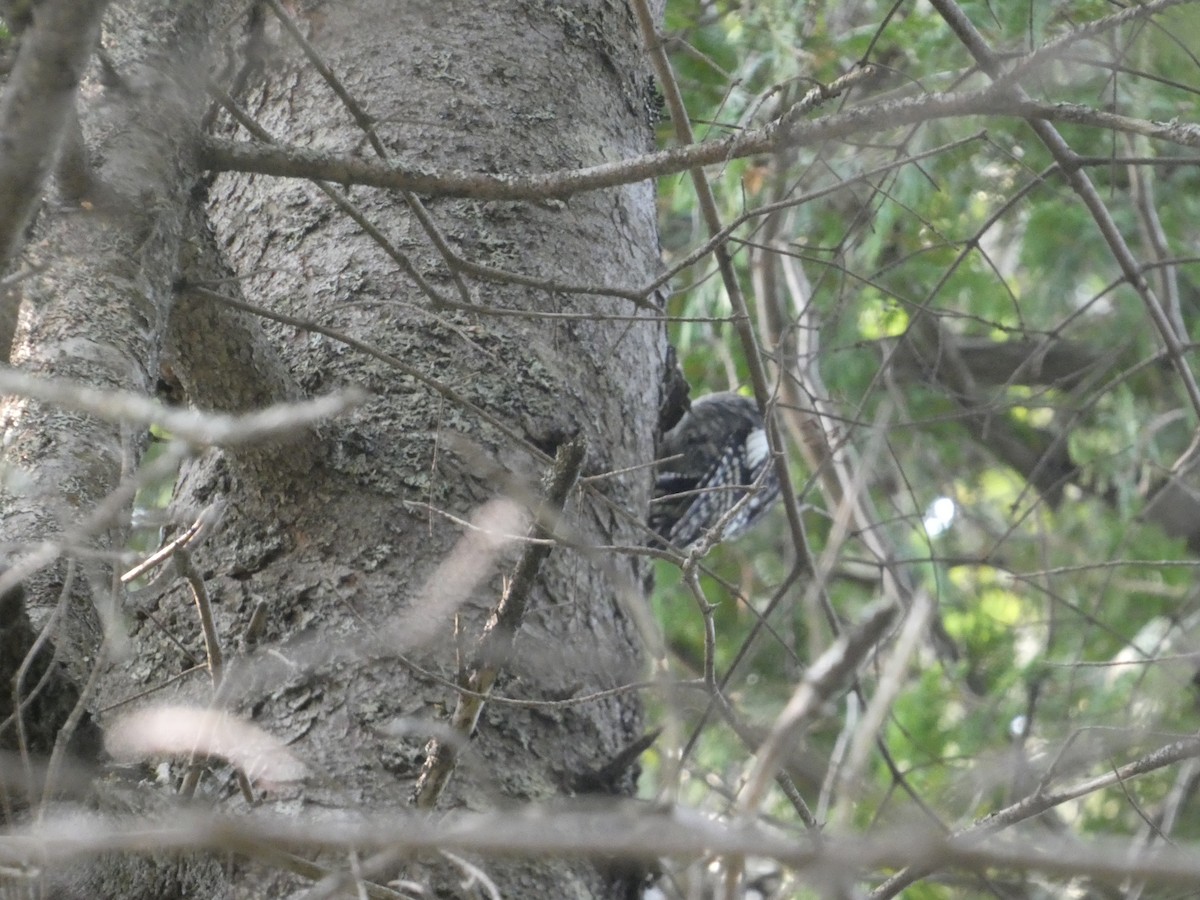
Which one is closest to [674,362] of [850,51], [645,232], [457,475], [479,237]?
[645,232]

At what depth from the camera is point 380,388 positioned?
6.45ft

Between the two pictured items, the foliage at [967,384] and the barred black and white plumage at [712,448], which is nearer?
the foliage at [967,384]

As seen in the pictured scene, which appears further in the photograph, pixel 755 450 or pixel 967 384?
pixel 755 450

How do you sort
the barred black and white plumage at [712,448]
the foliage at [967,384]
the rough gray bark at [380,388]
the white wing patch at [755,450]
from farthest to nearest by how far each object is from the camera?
the white wing patch at [755,450] < the barred black and white plumage at [712,448] < the foliage at [967,384] < the rough gray bark at [380,388]

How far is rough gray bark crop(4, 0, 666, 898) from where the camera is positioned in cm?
150

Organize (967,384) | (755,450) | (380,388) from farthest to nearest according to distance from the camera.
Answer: (755,450) < (967,384) < (380,388)

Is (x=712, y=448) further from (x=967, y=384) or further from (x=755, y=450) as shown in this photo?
(x=967, y=384)

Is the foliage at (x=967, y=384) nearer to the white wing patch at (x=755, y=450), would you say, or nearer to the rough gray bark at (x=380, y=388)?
the white wing patch at (x=755, y=450)

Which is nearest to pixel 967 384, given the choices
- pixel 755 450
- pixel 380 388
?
pixel 755 450

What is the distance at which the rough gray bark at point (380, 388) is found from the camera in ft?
4.92

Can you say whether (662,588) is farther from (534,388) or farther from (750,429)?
(534,388)

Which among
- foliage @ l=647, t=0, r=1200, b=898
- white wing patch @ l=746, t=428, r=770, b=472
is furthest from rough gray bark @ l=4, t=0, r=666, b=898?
white wing patch @ l=746, t=428, r=770, b=472

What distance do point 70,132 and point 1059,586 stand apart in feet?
16.2

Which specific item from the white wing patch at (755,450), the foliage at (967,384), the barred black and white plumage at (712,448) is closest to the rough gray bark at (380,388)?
the foliage at (967,384)
